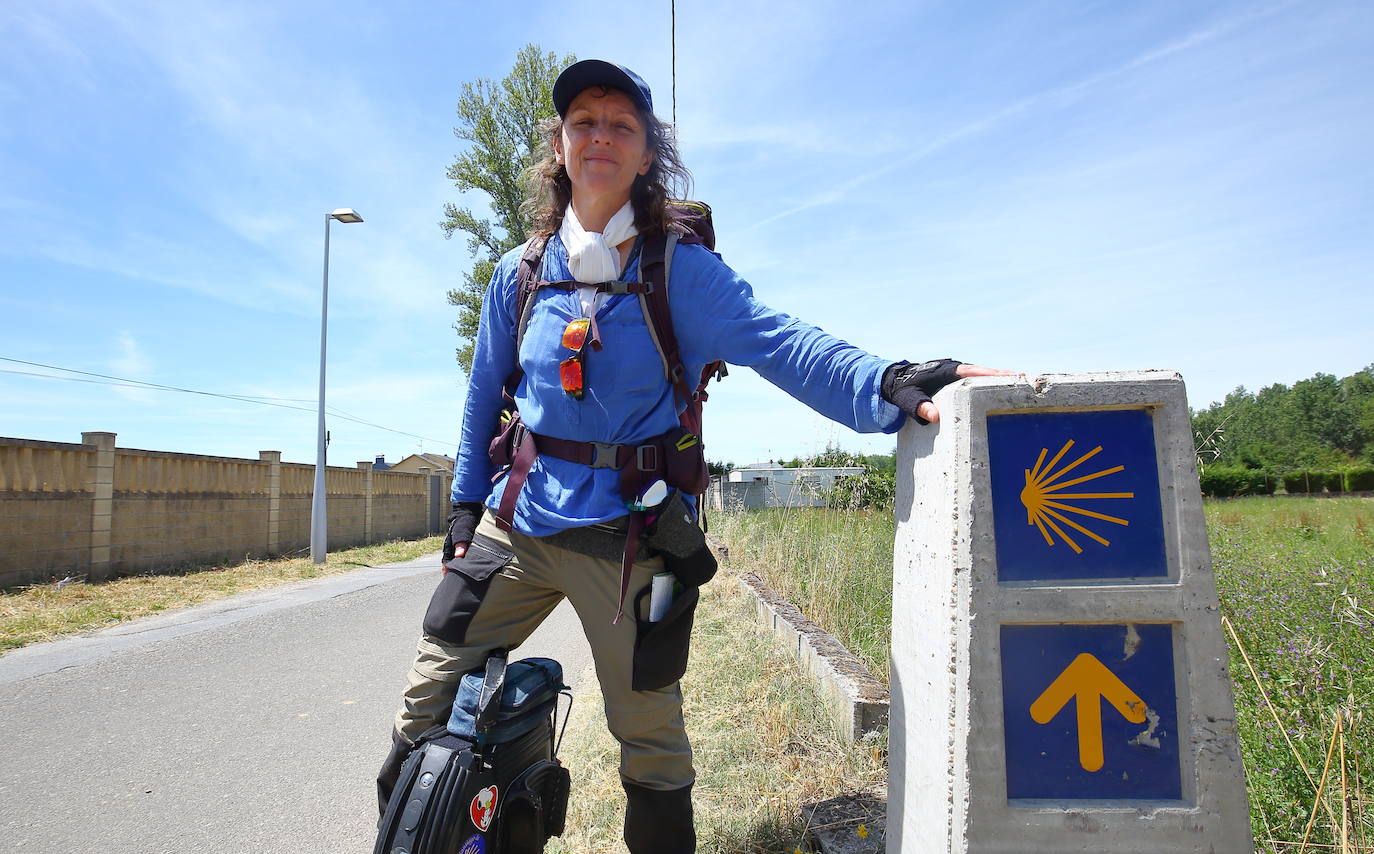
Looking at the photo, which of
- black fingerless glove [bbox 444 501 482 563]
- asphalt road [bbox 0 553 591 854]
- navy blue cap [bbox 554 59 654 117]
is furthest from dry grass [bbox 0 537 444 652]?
navy blue cap [bbox 554 59 654 117]

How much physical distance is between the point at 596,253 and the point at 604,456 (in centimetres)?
51

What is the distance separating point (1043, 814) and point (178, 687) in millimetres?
5010

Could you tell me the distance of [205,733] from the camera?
151 inches

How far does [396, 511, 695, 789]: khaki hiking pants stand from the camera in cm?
186

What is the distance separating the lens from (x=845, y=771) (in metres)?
2.66

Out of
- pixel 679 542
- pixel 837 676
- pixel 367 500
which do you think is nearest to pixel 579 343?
pixel 679 542

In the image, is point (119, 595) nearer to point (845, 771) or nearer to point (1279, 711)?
point (845, 771)

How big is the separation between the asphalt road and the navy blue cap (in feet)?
8.14

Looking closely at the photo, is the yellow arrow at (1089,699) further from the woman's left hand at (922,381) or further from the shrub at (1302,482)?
the shrub at (1302,482)

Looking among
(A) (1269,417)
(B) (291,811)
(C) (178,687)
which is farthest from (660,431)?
Answer: (A) (1269,417)

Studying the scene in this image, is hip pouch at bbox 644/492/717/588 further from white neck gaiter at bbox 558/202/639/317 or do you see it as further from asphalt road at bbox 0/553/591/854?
asphalt road at bbox 0/553/591/854

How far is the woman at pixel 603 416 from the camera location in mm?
1851

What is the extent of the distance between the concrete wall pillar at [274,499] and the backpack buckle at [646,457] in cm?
1431

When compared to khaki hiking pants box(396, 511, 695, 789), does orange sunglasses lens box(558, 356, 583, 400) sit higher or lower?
higher
